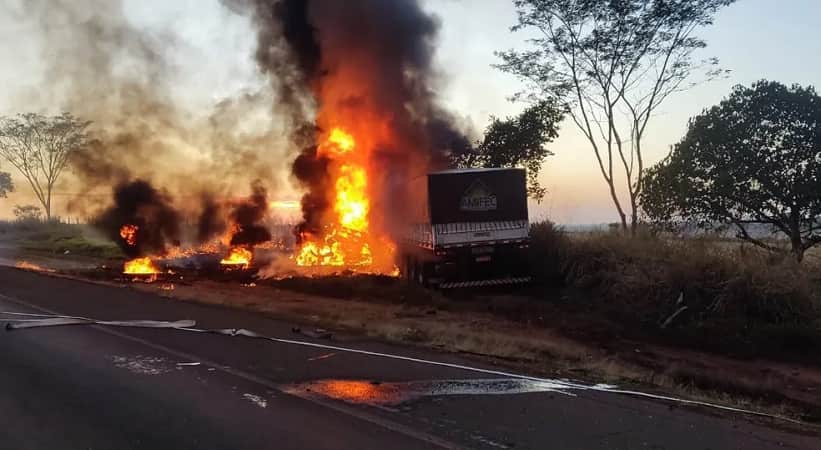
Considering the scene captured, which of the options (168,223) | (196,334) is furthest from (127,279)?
(196,334)

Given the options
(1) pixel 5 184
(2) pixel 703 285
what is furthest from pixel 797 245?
(1) pixel 5 184

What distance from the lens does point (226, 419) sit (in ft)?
18.6

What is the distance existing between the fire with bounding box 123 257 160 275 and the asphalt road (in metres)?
15.1

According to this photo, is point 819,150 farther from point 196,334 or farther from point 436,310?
point 196,334

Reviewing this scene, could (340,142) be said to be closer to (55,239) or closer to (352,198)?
(352,198)

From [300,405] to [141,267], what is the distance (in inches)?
832

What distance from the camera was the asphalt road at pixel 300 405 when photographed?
17.0ft

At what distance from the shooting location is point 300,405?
615 cm

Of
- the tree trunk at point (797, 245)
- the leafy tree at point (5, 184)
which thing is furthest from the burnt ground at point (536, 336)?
the leafy tree at point (5, 184)

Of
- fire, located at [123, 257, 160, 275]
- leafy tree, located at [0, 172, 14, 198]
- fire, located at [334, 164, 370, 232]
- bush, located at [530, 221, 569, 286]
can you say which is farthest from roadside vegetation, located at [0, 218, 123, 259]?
bush, located at [530, 221, 569, 286]

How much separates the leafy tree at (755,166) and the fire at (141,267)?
18624mm

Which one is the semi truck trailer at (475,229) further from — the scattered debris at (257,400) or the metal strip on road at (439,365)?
the scattered debris at (257,400)

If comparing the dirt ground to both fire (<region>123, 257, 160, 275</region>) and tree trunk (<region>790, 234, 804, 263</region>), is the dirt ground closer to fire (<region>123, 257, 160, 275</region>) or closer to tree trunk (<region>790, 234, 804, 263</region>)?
tree trunk (<region>790, 234, 804, 263</region>)

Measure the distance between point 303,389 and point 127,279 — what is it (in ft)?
53.5
